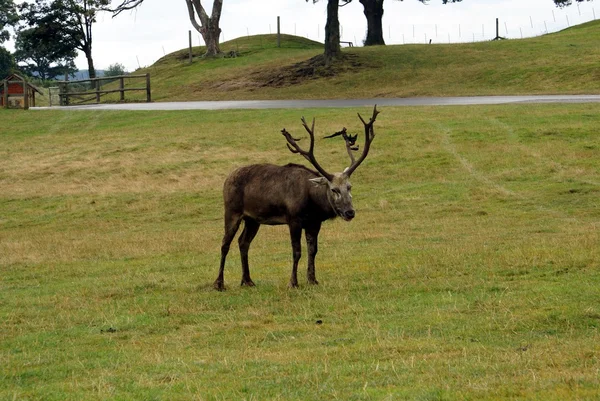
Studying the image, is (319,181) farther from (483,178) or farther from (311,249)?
(483,178)

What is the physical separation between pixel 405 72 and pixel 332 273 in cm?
4502

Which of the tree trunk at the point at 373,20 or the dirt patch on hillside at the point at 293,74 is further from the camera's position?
the tree trunk at the point at 373,20

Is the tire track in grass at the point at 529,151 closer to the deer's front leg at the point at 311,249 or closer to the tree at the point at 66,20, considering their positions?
the deer's front leg at the point at 311,249

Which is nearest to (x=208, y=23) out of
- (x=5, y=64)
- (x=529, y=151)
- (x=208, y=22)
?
(x=208, y=22)

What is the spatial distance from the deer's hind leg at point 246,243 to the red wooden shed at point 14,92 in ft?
151

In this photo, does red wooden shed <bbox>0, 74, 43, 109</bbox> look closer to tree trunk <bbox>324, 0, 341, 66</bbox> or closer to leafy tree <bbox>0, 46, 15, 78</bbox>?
tree trunk <bbox>324, 0, 341, 66</bbox>

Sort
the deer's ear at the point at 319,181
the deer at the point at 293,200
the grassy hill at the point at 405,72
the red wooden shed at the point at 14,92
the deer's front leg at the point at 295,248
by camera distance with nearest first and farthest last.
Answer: the deer's ear at the point at 319,181
the deer at the point at 293,200
the deer's front leg at the point at 295,248
the grassy hill at the point at 405,72
the red wooden shed at the point at 14,92

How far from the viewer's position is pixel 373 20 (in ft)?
251

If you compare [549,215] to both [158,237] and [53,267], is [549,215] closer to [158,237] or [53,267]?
[158,237]

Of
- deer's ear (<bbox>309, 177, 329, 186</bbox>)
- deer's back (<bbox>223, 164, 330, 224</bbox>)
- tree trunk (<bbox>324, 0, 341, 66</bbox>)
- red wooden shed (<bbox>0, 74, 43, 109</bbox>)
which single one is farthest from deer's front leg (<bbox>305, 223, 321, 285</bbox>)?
tree trunk (<bbox>324, 0, 341, 66</bbox>)

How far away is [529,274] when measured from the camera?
1480 centimetres

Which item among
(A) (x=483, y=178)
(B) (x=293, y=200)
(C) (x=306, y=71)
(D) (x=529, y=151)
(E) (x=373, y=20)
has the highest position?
(E) (x=373, y=20)

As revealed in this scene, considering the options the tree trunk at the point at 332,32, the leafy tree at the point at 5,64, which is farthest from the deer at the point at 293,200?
the leafy tree at the point at 5,64

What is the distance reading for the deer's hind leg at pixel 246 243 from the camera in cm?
1552
